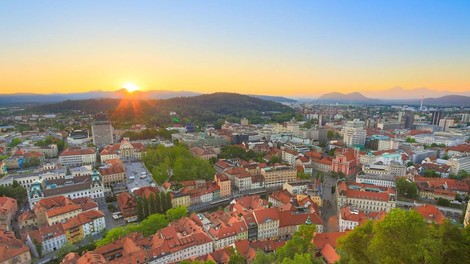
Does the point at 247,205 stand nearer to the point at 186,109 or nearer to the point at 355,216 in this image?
the point at 355,216

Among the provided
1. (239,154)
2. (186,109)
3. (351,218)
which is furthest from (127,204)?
(186,109)

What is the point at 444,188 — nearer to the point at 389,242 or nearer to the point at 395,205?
the point at 395,205

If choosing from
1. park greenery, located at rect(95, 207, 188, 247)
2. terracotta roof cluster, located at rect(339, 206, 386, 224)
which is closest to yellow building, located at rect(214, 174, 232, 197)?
park greenery, located at rect(95, 207, 188, 247)

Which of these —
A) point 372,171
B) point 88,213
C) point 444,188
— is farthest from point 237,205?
point 444,188

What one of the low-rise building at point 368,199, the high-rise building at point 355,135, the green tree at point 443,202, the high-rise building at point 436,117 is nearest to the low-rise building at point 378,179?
the low-rise building at point 368,199

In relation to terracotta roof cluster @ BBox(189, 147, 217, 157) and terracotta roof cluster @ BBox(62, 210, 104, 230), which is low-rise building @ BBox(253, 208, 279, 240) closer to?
terracotta roof cluster @ BBox(62, 210, 104, 230)

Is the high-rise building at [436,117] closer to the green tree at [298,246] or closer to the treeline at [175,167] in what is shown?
the treeline at [175,167]
